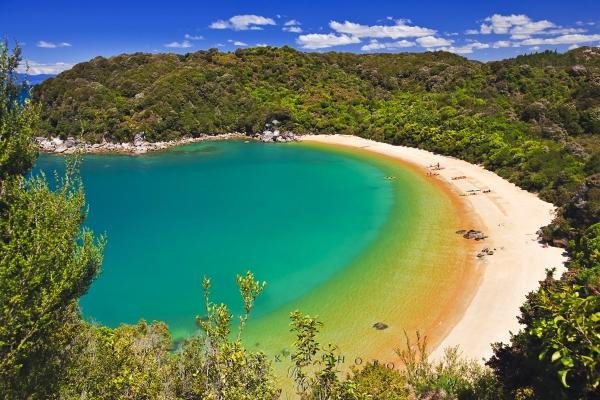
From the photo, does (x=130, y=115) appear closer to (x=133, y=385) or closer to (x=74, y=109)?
(x=74, y=109)

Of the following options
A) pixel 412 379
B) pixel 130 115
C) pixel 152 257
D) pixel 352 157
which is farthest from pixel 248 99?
pixel 412 379

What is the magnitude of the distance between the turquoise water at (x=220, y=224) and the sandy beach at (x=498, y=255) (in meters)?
10.5

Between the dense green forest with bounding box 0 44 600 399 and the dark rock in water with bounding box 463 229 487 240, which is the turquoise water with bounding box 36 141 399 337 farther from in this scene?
the dark rock in water with bounding box 463 229 487 240

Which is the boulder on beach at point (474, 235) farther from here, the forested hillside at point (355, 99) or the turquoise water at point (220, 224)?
the forested hillside at point (355, 99)

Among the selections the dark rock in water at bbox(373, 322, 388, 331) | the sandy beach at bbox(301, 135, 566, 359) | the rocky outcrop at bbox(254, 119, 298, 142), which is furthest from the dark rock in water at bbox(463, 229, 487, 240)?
the rocky outcrop at bbox(254, 119, 298, 142)

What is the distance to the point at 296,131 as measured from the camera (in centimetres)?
10025

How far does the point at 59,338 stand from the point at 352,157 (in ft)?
226

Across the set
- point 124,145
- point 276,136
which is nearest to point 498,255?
point 276,136

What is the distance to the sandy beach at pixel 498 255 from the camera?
27016 mm

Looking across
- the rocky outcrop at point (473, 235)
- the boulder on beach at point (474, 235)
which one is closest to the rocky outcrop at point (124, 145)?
the rocky outcrop at point (473, 235)

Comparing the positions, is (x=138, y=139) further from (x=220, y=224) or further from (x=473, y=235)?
(x=473, y=235)

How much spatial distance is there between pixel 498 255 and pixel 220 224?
28.9 meters

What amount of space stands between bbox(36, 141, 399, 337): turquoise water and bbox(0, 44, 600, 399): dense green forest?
528 centimetres

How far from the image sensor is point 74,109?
103 meters
